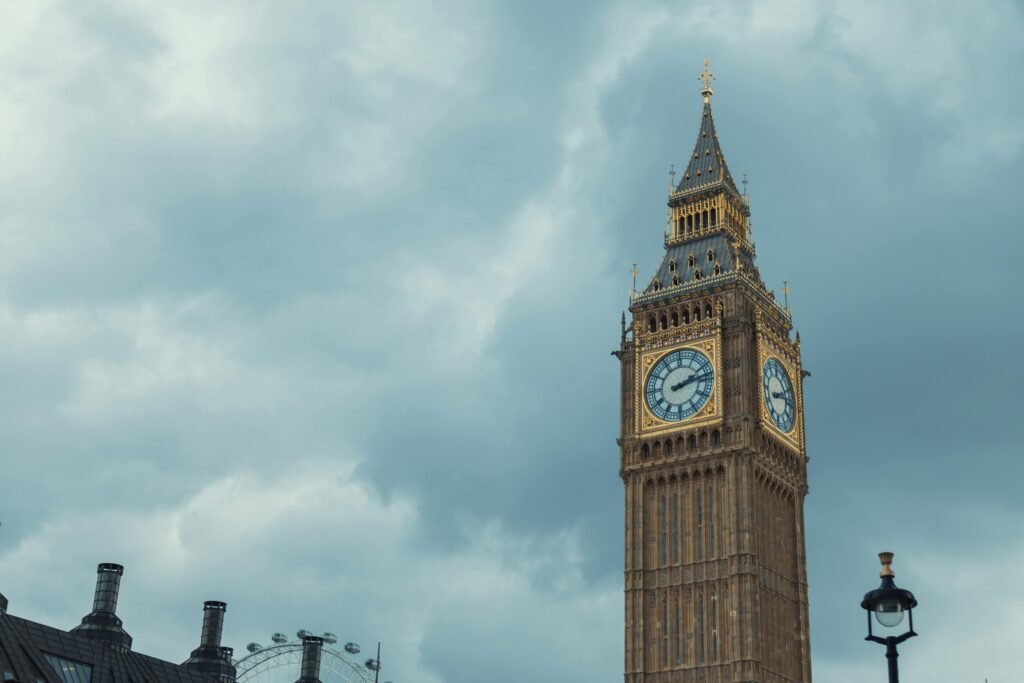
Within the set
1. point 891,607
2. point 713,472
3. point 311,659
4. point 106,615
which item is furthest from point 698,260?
point 891,607

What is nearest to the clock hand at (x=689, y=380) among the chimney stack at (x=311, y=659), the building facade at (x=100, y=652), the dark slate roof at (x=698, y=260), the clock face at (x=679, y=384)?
the clock face at (x=679, y=384)

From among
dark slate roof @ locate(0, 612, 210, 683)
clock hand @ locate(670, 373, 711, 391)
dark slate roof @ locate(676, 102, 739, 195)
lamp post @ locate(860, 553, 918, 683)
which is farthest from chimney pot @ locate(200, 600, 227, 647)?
lamp post @ locate(860, 553, 918, 683)

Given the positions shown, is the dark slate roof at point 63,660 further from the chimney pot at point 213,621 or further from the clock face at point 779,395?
the clock face at point 779,395

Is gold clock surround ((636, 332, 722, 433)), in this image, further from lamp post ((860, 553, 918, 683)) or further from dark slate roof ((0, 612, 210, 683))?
lamp post ((860, 553, 918, 683))

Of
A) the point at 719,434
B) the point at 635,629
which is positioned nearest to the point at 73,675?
the point at 635,629

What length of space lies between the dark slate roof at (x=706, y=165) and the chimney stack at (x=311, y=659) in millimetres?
50562

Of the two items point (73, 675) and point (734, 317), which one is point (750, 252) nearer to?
point (734, 317)

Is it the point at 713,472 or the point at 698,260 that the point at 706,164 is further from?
the point at 713,472

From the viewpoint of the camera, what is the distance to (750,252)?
12544cm

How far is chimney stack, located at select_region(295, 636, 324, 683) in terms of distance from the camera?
→ 115m

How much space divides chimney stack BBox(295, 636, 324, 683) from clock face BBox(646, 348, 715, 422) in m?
33.6

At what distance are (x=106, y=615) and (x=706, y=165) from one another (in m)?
65.2

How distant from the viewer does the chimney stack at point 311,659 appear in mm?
115250

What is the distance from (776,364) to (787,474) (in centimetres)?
921
